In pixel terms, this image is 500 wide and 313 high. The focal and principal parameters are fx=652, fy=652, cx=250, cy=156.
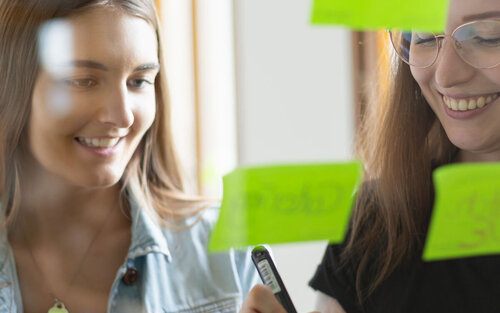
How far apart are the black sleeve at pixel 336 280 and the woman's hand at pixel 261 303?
0.15 m

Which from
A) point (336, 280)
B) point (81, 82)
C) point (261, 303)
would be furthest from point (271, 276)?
point (81, 82)

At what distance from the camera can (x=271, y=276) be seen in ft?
1.84

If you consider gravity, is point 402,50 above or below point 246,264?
above

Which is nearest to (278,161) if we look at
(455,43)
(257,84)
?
(257,84)

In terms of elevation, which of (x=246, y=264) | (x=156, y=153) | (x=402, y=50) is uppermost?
(x=402, y=50)

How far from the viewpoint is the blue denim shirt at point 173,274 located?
27.5 inches

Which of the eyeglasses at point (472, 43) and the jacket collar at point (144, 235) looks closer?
the eyeglasses at point (472, 43)

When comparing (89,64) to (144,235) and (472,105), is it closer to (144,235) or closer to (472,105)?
(144,235)

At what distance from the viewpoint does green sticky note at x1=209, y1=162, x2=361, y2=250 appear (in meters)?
0.54

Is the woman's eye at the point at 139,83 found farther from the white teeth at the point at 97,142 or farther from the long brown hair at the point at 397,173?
the long brown hair at the point at 397,173

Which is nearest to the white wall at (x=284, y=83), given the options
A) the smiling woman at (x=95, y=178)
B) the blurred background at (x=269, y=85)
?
the blurred background at (x=269, y=85)

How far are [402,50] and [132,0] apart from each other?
0.87 ft

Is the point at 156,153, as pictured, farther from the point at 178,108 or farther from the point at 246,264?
the point at 246,264

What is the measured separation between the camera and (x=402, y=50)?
0.60m
